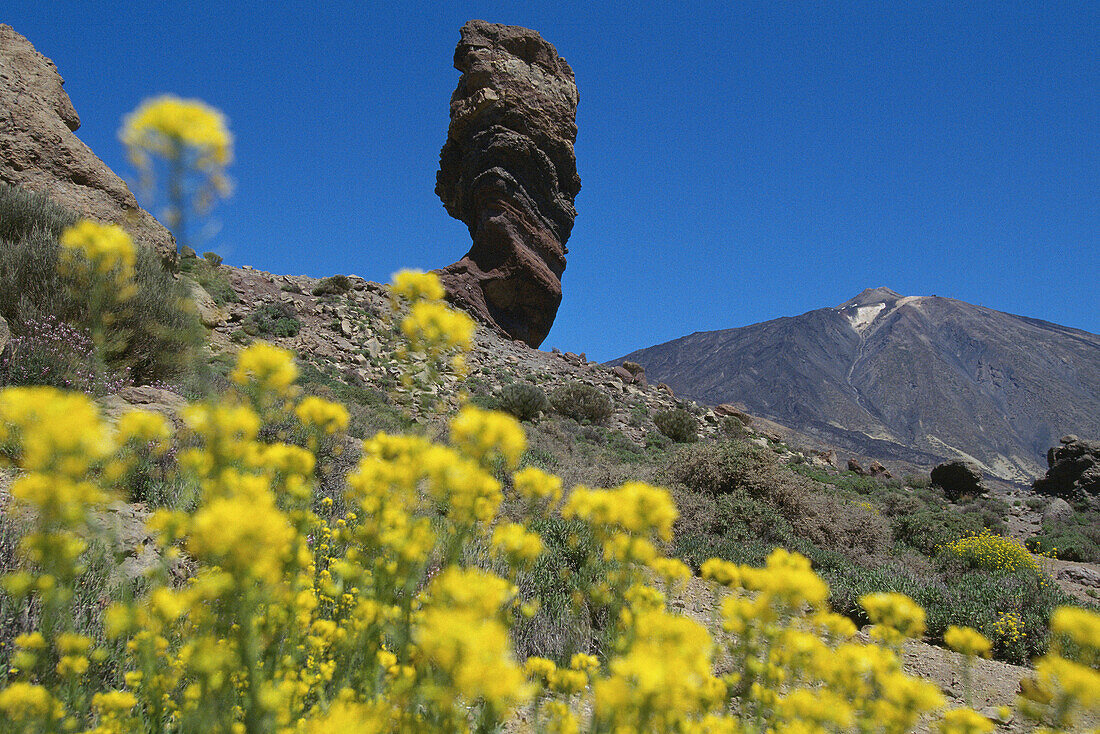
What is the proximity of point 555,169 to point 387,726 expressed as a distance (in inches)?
1218

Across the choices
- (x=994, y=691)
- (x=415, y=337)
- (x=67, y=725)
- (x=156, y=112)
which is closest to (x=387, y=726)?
(x=67, y=725)

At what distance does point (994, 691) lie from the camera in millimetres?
4113

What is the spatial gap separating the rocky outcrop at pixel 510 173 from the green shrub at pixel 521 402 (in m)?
9.68

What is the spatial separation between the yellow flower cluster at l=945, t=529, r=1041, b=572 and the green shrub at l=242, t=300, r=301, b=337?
16730 millimetres

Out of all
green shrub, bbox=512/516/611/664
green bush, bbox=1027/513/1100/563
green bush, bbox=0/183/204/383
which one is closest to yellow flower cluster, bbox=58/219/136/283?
green shrub, bbox=512/516/611/664

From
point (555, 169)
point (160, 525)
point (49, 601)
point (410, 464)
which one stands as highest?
point (555, 169)

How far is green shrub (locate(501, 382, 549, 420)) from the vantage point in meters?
15.4

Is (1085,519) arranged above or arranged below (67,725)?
above

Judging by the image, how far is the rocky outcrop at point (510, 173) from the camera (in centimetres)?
2692

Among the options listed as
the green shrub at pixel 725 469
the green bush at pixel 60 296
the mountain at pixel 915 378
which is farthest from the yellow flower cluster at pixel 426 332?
the mountain at pixel 915 378

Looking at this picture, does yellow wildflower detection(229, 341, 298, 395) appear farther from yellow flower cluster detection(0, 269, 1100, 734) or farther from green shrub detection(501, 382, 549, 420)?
green shrub detection(501, 382, 549, 420)

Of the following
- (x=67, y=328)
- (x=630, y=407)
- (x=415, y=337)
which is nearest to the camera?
(x=415, y=337)

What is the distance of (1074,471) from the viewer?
70.0 ft

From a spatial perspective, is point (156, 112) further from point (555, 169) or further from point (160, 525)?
point (555, 169)
